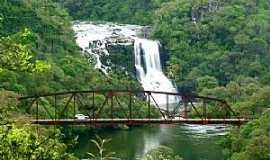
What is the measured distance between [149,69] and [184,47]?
7028mm

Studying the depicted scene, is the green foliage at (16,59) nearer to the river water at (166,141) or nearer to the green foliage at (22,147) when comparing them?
the green foliage at (22,147)

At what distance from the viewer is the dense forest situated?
137 feet

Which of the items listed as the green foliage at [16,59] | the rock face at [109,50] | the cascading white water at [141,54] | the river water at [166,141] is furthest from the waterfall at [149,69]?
the green foliage at [16,59]

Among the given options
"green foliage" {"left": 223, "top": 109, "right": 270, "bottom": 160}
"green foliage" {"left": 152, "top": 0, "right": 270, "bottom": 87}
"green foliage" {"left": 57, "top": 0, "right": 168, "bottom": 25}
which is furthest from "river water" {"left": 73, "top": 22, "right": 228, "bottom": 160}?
"green foliage" {"left": 57, "top": 0, "right": 168, "bottom": 25}

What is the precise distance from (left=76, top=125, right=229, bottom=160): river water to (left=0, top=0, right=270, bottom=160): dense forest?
173 centimetres

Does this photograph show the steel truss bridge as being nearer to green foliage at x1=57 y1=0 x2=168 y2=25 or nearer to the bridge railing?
the bridge railing

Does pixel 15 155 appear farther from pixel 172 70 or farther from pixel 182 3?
pixel 182 3

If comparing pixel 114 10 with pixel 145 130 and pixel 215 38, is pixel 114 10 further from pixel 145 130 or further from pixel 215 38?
pixel 145 130

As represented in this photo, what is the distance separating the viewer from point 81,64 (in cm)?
5281

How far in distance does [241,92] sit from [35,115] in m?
16.6

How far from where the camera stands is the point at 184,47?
220 ft

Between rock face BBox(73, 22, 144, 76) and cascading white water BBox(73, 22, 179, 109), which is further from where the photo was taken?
rock face BBox(73, 22, 144, 76)

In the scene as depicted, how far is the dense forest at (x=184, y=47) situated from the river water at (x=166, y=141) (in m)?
1.73

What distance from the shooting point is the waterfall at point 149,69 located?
6038 centimetres
